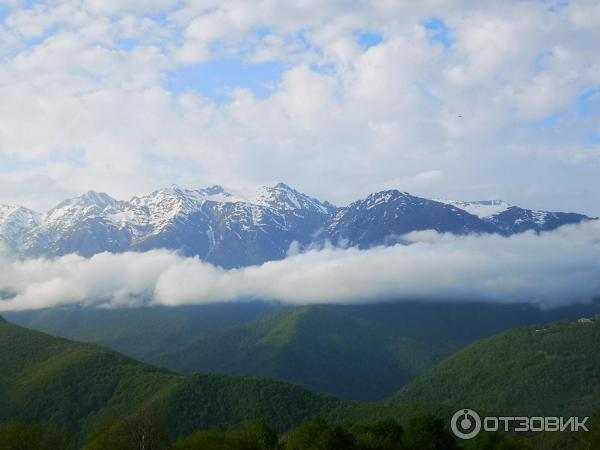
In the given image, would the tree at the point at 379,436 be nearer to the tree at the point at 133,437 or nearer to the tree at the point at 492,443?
the tree at the point at 492,443

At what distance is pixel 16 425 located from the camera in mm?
122625

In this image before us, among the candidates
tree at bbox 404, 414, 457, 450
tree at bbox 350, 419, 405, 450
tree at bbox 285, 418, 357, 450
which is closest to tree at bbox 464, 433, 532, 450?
tree at bbox 404, 414, 457, 450

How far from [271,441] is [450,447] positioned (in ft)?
114

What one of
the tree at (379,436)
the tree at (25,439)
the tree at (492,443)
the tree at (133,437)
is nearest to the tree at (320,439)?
the tree at (379,436)

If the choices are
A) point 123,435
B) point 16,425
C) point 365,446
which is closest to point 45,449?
point 16,425

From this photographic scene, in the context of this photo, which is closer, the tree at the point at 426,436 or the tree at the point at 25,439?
the tree at the point at 25,439

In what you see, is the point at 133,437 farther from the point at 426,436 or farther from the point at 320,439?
the point at 426,436

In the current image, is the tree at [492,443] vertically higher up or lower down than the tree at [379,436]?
lower down

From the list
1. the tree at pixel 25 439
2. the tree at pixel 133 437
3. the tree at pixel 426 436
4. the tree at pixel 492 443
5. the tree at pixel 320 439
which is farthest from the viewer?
the tree at pixel 426 436

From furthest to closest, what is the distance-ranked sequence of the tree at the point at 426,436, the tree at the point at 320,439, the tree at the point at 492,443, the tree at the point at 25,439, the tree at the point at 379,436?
the tree at the point at 426,436 → the tree at the point at 492,443 → the tree at the point at 379,436 → the tree at the point at 320,439 → the tree at the point at 25,439

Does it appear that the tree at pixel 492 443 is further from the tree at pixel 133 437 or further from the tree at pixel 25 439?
the tree at pixel 25 439

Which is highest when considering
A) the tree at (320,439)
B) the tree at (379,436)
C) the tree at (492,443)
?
the tree at (320,439)

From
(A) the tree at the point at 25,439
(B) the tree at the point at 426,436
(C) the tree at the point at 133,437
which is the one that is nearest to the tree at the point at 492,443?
(B) the tree at the point at 426,436

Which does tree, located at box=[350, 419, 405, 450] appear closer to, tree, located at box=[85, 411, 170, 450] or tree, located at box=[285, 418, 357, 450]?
tree, located at box=[285, 418, 357, 450]
